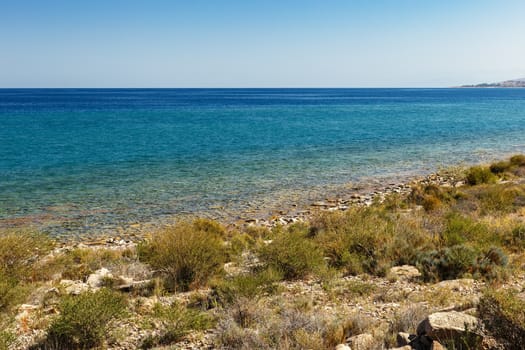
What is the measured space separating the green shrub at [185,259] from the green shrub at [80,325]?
2397mm

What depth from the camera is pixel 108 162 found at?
1088 inches

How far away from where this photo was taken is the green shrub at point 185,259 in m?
8.45

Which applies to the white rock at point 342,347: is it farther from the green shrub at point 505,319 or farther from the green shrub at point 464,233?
the green shrub at point 464,233

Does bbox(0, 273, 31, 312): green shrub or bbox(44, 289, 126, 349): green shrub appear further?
bbox(0, 273, 31, 312): green shrub

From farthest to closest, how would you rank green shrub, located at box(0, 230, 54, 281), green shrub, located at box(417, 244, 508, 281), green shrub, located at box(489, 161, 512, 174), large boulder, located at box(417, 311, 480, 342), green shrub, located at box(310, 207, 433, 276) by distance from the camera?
1. green shrub, located at box(489, 161, 512, 174)
2. green shrub, located at box(310, 207, 433, 276)
3. green shrub, located at box(0, 230, 54, 281)
4. green shrub, located at box(417, 244, 508, 281)
5. large boulder, located at box(417, 311, 480, 342)

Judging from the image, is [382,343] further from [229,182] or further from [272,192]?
[229,182]

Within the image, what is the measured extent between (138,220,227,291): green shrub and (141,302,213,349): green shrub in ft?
6.50

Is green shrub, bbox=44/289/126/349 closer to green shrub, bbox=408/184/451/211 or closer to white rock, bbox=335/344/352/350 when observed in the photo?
white rock, bbox=335/344/352/350

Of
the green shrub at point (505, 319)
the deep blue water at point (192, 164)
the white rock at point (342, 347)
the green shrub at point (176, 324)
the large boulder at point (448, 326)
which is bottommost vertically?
the deep blue water at point (192, 164)

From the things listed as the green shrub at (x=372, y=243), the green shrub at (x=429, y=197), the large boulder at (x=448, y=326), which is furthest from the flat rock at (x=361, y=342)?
the green shrub at (x=429, y=197)

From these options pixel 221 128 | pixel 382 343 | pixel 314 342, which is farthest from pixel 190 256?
pixel 221 128

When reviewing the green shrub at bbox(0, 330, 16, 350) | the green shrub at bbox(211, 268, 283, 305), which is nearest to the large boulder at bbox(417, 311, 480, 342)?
the green shrub at bbox(211, 268, 283, 305)

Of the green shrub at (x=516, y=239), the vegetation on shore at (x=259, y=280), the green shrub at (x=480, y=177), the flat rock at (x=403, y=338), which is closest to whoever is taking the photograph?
the flat rock at (x=403, y=338)

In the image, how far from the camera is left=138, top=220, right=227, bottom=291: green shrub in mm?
8453
